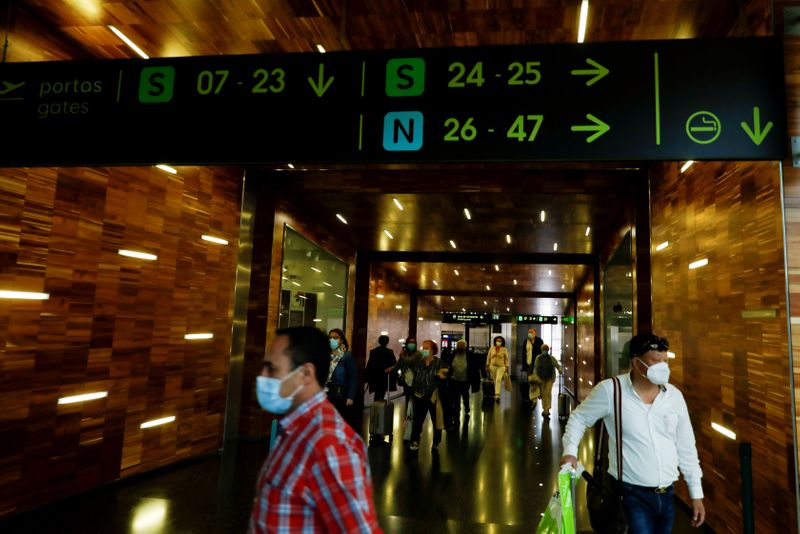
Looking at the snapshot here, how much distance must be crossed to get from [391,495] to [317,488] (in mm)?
4306

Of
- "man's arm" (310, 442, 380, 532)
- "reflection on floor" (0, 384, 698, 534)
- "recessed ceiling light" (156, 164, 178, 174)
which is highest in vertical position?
"recessed ceiling light" (156, 164, 178, 174)

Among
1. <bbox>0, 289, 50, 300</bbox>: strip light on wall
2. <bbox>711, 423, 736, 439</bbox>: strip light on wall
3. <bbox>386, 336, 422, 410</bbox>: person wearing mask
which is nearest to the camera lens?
<bbox>711, 423, 736, 439</bbox>: strip light on wall

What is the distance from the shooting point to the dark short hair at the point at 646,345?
106 inches

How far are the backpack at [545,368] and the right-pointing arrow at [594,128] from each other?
9789 millimetres

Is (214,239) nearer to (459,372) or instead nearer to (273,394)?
(459,372)

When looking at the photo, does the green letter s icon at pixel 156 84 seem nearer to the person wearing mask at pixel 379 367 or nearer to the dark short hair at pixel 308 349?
the dark short hair at pixel 308 349

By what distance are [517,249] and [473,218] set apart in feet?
10.8

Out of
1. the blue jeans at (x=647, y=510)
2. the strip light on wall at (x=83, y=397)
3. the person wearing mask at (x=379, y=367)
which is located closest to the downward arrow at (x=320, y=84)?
the blue jeans at (x=647, y=510)

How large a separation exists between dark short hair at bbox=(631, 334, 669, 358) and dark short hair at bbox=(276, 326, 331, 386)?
1853 millimetres

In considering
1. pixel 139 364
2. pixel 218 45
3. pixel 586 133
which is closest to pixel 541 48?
pixel 586 133

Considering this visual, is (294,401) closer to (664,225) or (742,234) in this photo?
(742,234)

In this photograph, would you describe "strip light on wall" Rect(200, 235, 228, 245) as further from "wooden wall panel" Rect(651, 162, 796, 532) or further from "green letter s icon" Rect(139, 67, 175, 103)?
"wooden wall panel" Rect(651, 162, 796, 532)

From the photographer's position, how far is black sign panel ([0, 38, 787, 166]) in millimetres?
2590

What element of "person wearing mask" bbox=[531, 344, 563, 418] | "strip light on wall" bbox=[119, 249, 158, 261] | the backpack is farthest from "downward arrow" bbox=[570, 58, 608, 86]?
the backpack
